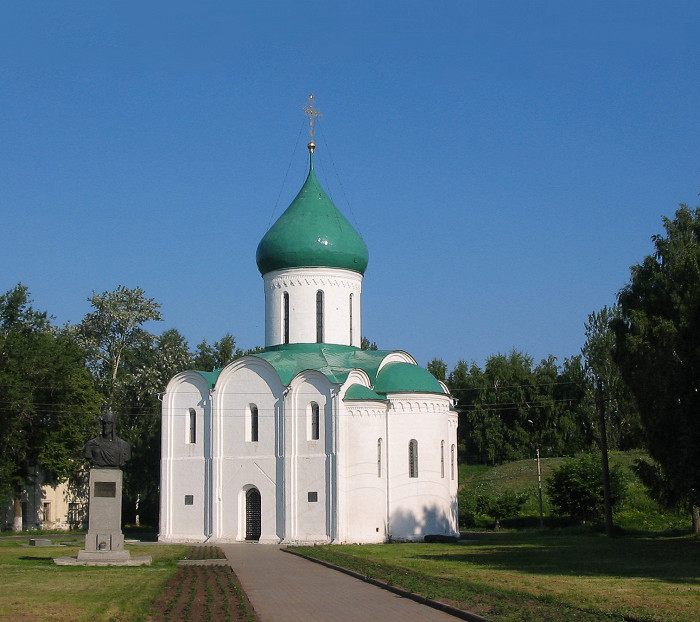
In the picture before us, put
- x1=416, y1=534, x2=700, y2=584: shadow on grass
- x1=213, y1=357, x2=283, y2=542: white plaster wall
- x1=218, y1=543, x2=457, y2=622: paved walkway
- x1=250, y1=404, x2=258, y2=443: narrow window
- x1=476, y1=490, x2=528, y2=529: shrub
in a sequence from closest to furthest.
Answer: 1. x1=218, y1=543, x2=457, y2=622: paved walkway
2. x1=416, y1=534, x2=700, y2=584: shadow on grass
3. x1=213, y1=357, x2=283, y2=542: white plaster wall
4. x1=250, y1=404, x2=258, y2=443: narrow window
5. x1=476, y1=490, x2=528, y2=529: shrub

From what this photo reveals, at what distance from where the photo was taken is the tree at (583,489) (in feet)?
130

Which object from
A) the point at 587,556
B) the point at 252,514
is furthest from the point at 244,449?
the point at 587,556

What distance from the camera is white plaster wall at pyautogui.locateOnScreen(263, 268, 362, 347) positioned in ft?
116

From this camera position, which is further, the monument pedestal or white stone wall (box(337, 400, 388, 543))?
white stone wall (box(337, 400, 388, 543))

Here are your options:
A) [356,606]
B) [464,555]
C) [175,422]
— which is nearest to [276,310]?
[175,422]

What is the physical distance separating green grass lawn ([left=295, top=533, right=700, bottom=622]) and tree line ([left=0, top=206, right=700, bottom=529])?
113 inches

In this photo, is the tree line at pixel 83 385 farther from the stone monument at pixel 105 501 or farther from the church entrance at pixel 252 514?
the stone monument at pixel 105 501

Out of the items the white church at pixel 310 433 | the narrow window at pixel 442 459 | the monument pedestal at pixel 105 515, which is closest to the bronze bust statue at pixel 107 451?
the monument pedestal at pixel 105 515

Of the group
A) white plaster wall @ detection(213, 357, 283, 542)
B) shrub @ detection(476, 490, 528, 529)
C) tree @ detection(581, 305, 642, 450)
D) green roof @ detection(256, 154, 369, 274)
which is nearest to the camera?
white plaster wall @ detection(213, 357, 283, 542)

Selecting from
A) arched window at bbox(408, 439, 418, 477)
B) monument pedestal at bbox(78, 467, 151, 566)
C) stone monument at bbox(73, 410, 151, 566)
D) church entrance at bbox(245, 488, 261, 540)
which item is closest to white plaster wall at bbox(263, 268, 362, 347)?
arched window at bbox(408, 439, 418, 477)

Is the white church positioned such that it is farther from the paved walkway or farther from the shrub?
the paved walkway

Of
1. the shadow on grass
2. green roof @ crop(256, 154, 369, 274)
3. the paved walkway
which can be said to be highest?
green roof @ crop(256, 154, 369, 274)

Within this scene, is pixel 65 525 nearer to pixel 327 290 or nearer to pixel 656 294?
pixel 327 290

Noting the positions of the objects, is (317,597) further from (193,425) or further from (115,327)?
(115,327)
